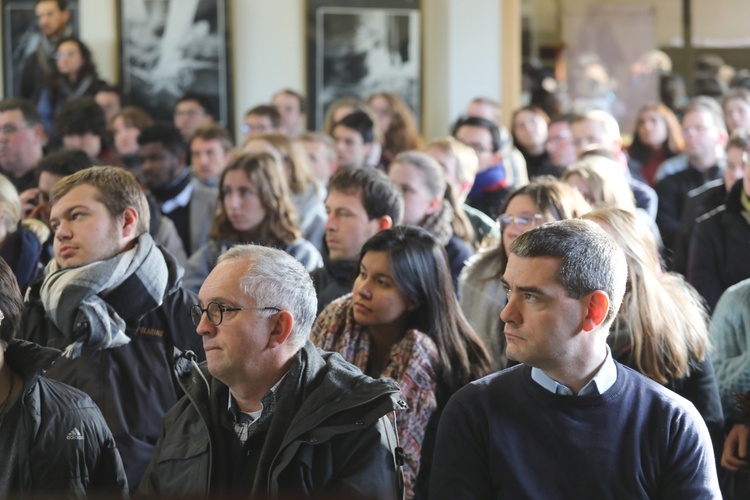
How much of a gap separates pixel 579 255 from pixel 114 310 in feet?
5.75

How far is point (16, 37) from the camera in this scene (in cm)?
1084

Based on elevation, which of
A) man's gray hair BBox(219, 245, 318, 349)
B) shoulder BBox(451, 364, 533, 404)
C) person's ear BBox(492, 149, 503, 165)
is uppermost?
person's ear BBox(492, 149, 503, 165)

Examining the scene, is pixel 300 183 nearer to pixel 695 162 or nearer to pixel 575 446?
A: pixel 695 162

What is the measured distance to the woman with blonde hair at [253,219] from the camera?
5695 mm

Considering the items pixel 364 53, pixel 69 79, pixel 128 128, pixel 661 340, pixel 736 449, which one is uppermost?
pixel 364 53

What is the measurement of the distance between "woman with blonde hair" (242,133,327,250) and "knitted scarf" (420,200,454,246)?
94 centimetres

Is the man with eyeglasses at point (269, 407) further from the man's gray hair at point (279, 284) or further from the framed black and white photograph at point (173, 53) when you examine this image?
the framed black and white photograph at point (173, 53)

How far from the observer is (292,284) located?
3.26 metres

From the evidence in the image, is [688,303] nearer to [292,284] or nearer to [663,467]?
[663,467]

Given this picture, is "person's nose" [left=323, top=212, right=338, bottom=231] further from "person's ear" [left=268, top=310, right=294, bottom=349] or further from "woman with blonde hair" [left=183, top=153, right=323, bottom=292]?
"person's ear" [left=268, top=310, right=294, bottom=349]

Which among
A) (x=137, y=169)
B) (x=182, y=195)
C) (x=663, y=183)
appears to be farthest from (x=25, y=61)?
(x=663, y=183)

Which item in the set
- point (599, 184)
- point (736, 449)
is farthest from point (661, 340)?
point (599, 184)

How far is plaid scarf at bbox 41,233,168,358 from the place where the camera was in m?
3.84

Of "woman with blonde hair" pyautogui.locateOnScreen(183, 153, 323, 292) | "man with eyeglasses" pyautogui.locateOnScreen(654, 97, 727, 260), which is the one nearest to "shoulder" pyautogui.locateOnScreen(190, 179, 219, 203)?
"woman with blonde hair" pyautogui.locateOnScreen(183, 153, 323, 292)
